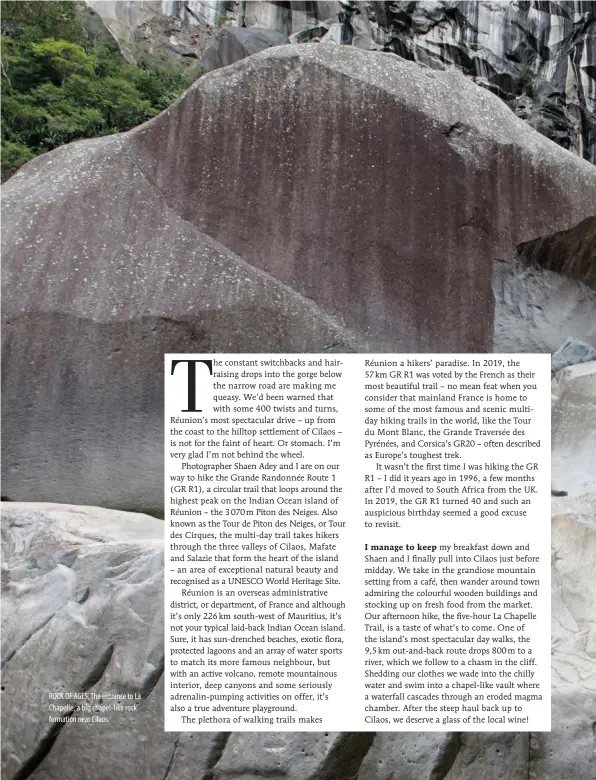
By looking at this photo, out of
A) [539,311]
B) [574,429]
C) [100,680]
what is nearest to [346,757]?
[100,680]

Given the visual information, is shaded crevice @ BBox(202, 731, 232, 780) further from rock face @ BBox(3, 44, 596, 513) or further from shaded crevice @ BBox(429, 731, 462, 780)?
rock face @ BBox(3, 44, 596, 513)

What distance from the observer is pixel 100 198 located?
12.3 ft

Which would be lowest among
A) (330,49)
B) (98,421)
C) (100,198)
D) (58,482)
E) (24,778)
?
(24,778)

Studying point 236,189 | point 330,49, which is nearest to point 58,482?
point 236,189

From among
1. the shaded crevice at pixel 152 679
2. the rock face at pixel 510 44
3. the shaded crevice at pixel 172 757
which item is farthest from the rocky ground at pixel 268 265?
the rock face at pixel 510 44

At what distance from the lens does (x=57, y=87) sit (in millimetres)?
11320

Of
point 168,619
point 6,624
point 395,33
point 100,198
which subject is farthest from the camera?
point 395,33

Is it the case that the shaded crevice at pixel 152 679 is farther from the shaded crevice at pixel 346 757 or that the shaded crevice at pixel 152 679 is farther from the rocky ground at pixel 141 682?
the shaded crevice at pixel 346 757

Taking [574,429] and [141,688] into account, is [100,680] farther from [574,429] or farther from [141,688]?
[574,429]

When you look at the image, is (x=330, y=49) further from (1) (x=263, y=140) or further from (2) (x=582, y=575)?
(2) (x=582, y=575)

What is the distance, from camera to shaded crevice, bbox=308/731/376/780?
2154 millimetres

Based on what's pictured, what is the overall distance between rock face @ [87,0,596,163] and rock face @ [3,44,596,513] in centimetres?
1020

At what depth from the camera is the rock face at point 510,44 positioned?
13.4 metres

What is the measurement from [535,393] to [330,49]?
2703 mm
